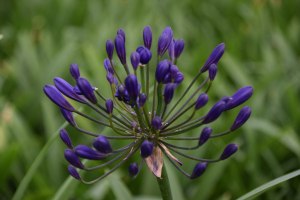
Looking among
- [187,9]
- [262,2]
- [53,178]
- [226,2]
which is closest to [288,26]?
[262,2]

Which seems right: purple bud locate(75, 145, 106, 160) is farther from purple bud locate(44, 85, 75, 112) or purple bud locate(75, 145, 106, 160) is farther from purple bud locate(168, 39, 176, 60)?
purple bud locate(168, 39, 176, 60)

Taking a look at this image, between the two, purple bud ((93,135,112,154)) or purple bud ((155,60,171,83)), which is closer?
purple bud ((93,135,112,154))

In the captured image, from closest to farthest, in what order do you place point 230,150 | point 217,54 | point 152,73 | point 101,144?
point 101,144 → point 230,150 → point 217,54 → point 152,73

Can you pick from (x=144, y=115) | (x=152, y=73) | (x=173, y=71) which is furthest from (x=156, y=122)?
(x=152, y=73)

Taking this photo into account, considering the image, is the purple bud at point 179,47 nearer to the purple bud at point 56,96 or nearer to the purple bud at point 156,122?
the purple bud at point 156,122

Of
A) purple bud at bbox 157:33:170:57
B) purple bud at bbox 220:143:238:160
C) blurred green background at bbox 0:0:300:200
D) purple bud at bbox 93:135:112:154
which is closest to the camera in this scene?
purple bud at bbox 93:135:112:154

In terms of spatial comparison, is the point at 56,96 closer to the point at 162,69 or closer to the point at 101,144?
the point at 101,144

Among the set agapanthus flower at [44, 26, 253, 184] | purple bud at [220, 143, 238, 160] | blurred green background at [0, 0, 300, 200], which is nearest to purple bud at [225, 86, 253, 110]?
agapanthus flower at [44, 26, 253, 184]

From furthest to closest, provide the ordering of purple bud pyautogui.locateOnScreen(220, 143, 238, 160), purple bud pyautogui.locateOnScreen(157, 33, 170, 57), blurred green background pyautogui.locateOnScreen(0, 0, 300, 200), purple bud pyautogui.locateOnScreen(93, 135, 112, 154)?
blurred green background pyautogui.locateOnScreen(0, 0, 300, 200), purple bud pyautogui.locateOnScreen(157, 33, 170, 57), purple bud pyautogui.locateOnScreen(220, 143, 238, 160), purple bud pyautogui.locateOnScreen(93, 135, 112, 154)
